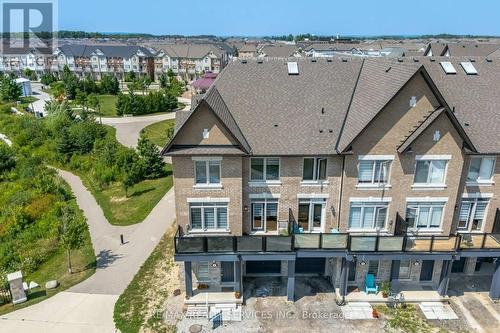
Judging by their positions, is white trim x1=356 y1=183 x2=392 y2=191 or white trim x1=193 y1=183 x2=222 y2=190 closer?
white trim x1=193 y1=183 x2=222 y2=190

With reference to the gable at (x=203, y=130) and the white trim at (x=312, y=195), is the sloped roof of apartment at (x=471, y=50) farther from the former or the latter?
the gable at (x=203, y=130)

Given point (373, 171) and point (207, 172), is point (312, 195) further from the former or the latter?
point (207, 172)

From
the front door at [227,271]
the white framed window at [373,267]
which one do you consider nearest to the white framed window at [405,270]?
the white framed window at [373,267]

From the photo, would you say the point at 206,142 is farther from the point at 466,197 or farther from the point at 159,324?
the point at 466,197

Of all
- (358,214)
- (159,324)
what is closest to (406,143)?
(358,214)

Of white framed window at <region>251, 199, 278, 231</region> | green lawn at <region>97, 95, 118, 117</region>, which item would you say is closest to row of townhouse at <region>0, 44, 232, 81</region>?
green lawn at <region>97, 95, 118, 117</region>

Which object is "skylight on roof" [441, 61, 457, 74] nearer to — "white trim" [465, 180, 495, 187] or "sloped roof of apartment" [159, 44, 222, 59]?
"white trim" [465, 180, 495, 187]
